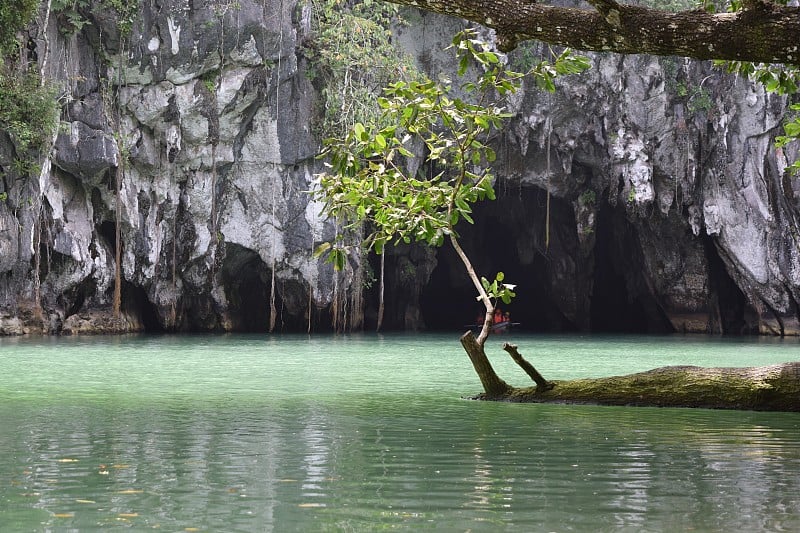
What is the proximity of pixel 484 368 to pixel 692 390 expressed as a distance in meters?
1.69

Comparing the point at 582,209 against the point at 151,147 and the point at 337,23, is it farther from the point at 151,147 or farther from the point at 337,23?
the point at 151,147

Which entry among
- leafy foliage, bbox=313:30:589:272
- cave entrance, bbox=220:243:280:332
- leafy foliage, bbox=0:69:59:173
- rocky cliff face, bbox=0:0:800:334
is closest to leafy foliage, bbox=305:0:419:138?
rocky cliff face, bbox=0:0:800:334

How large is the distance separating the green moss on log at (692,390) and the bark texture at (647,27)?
11.1 feet

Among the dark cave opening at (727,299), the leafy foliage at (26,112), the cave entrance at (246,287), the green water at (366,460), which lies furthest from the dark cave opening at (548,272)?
the green water at (366,460)

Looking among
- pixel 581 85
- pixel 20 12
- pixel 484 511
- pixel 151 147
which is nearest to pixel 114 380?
pixel 484 511

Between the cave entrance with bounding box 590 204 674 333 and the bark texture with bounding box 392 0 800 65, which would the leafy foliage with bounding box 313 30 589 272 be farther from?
the cave entrance with bounding box 590 204 674 333

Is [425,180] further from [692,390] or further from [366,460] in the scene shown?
[366,460]

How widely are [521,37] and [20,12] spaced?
52.8ft

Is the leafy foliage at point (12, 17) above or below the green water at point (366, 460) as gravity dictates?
above

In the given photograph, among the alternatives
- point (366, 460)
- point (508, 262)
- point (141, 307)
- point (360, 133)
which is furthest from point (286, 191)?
point (366, 460)

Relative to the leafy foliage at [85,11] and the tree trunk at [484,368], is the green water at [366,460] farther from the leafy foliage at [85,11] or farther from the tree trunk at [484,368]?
the leafy foliage at [85,11]

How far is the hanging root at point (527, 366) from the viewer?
8.20 metres

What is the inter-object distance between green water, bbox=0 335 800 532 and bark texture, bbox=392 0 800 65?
2.16 m

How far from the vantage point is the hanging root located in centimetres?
820
